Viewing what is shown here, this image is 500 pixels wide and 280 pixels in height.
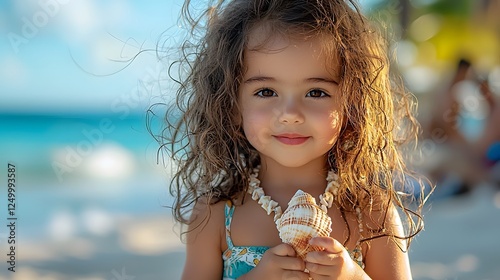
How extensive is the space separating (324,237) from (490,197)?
6290 millimetres

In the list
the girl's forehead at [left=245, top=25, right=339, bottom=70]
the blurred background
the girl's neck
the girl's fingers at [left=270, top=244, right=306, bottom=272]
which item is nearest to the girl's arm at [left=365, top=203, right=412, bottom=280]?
the girl's neck

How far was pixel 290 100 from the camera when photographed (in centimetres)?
220

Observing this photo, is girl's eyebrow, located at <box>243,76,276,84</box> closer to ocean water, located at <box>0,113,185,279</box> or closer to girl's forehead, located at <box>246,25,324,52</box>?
girl's forehead, located at <box>246,25,324,52</box>

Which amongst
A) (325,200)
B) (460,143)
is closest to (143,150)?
(460,143)

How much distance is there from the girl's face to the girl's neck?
118mm

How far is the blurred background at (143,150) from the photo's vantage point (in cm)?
568

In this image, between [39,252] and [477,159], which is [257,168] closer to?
[39,252]

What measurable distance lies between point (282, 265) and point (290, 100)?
51 cm

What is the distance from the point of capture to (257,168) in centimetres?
253

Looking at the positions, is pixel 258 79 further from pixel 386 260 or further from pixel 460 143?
pixel 460 143

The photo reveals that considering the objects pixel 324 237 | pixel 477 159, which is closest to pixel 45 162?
pixel 477 159

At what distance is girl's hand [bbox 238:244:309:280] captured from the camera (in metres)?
2.10

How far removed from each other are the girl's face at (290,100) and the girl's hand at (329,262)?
13.4 inches

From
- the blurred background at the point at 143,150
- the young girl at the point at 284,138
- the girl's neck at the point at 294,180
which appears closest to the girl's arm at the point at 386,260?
the young girl at the point at 284,138
